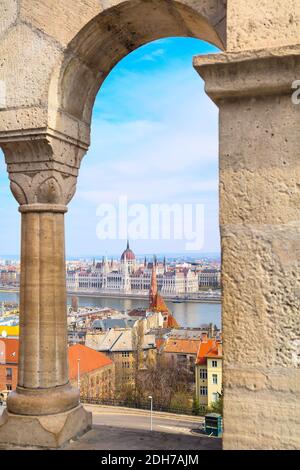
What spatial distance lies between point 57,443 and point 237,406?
1.26 meters

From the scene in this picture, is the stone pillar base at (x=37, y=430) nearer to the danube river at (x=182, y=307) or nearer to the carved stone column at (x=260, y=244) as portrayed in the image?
the carved stone column at (x=260, y=244)

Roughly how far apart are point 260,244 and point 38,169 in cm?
151

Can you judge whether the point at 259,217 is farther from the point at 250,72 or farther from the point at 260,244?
the point at 250,72

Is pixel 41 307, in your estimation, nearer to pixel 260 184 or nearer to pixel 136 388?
pixel 260 184

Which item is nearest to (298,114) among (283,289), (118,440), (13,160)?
(283,289)

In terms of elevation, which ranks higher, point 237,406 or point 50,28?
point 50,28

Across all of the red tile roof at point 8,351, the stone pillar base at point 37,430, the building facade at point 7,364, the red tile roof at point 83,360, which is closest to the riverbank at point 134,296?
the red tile roof at point 83,360

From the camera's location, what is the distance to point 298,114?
5.56 ft

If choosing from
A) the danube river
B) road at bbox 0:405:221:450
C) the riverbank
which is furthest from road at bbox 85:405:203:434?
the riverbank

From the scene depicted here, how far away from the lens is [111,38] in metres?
2.82

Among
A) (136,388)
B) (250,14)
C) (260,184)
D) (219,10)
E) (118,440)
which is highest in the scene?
(219,10)

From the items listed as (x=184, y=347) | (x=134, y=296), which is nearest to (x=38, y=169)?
(x=184, y=347)

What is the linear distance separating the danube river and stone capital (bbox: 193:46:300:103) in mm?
56022

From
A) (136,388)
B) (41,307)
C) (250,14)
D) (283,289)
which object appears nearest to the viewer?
(283,289)
